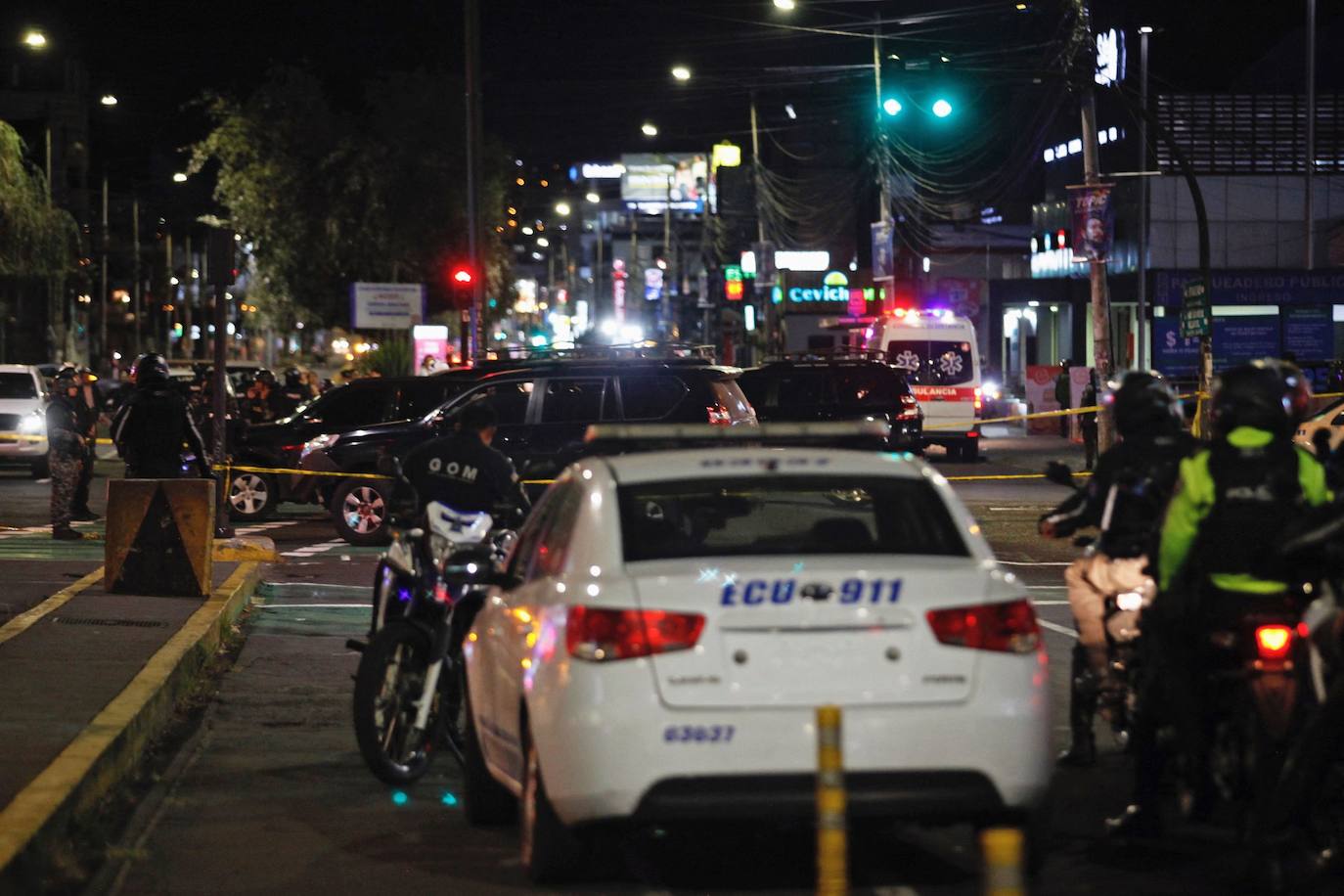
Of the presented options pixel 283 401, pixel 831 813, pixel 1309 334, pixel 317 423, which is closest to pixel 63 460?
pixel 317 423

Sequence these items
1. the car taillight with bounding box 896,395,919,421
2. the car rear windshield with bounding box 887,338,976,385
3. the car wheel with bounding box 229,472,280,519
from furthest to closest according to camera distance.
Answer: the car rear windshield with bounding box 887,338,976,385 → the car taillight with bounding box 896,395,919,421 → the car wheel with bounding box 229,472,280,519

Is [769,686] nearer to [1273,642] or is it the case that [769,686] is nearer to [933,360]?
[1273,642]

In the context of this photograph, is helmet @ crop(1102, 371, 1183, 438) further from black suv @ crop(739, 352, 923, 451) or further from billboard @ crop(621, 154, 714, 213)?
billboard @ crop(621, 154, 714, 213)

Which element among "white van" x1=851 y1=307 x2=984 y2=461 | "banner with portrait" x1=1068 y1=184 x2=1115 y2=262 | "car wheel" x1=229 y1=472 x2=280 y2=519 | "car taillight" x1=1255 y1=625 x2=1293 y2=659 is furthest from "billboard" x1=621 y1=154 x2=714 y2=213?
"car taillight" x1=1255 y1=625 x2=1293 y2=659

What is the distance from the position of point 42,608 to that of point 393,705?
6.03 m

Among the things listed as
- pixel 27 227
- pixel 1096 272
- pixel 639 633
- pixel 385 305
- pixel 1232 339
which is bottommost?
pixel 639 633

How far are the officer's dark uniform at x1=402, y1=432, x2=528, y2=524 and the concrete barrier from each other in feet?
17.7

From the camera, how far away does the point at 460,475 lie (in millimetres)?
9781

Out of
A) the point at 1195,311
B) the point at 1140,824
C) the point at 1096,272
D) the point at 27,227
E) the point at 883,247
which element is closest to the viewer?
the point at 1140,824

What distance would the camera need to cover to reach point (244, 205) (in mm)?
51469

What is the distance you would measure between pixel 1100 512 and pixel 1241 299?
39.9 m

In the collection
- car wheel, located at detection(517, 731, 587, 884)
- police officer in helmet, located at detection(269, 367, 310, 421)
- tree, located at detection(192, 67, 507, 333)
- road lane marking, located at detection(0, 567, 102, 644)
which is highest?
tree, located at detection(192, 67, 507, 333)

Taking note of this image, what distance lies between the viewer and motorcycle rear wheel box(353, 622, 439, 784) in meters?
8.79

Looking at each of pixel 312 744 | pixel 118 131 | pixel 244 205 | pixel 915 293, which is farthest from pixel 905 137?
pixel 312 744
